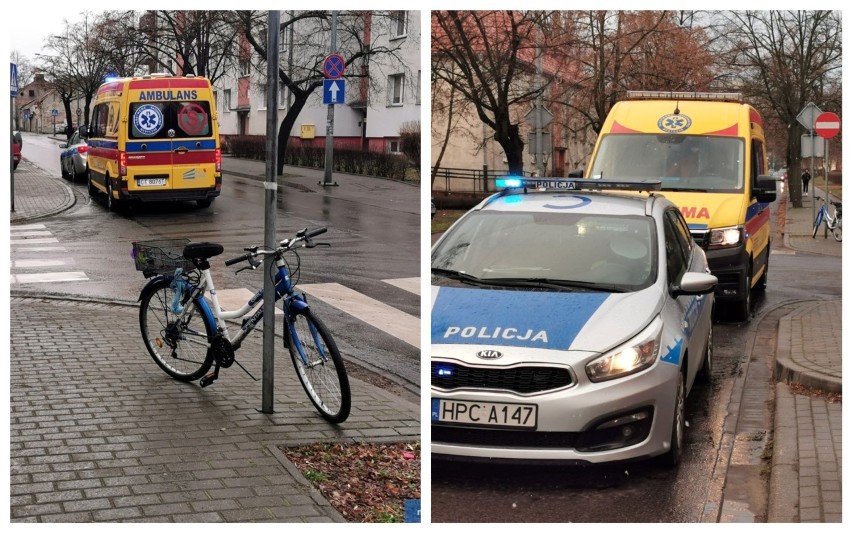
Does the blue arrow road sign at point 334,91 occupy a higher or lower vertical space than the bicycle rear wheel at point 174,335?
higher

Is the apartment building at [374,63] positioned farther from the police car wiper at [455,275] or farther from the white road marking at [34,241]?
the white road marking at [34,241]

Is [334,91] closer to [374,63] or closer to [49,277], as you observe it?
[374,63]

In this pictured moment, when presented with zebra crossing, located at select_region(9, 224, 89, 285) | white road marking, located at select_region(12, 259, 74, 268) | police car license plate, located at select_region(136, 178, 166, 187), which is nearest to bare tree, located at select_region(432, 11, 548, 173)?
zebra crossing, located at select_region(9, 224, 89, 285)

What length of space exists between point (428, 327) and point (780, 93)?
15.2ft

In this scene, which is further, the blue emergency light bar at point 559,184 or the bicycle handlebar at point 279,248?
the bicycle handlebar at point 279,248

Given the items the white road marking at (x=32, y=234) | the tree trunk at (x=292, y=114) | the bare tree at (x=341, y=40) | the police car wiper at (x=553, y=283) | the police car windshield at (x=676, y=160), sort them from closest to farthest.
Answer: the bare tree at (x=341, y=40), the police car wiper at (x=553, y=283), the tree trunk at (x=292, y=114), the police car windshield at (x=676, y=160), the white road marking at (x=32, y=234)

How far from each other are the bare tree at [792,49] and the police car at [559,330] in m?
0.75

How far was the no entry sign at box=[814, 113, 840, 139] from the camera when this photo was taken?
3683mm

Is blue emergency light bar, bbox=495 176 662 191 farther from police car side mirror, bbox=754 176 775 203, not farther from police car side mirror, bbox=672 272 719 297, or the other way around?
police car side mirror, bbox=754 176 775 203

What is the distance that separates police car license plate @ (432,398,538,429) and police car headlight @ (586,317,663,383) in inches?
11.9

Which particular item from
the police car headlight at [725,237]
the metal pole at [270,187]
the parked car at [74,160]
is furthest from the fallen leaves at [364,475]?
the parked car at [74,160]

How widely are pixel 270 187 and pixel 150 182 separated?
9516mm

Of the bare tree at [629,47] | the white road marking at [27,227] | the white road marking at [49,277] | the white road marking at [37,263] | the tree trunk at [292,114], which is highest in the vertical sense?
the bare tree at [629,47]

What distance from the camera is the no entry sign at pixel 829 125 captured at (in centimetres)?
368
